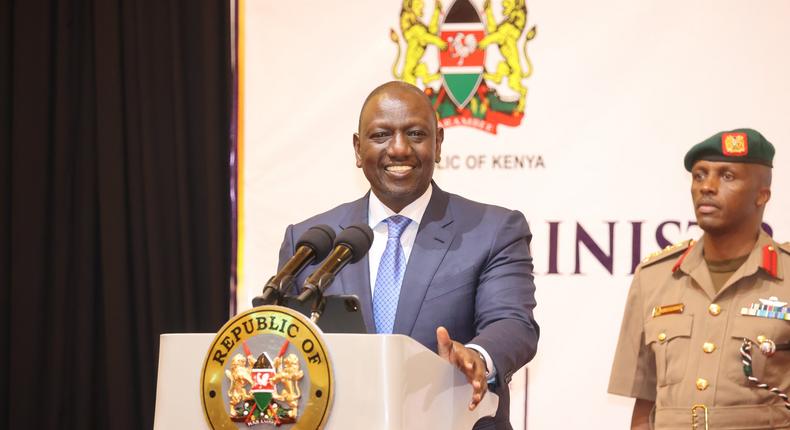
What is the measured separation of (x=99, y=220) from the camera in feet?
16.0

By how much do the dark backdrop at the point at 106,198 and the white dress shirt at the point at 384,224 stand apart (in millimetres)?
1876

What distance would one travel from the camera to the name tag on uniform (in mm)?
3812

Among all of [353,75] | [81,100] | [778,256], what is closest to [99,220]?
[81,100]

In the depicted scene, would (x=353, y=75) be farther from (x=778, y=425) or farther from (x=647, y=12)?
(x=778, y=425)

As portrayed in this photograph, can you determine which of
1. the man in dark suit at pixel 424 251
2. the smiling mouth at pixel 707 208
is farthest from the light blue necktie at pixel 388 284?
the smiling mouth at pixel 707 208

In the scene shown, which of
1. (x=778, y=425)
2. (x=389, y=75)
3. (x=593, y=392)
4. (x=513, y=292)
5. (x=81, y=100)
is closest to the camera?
(x=513, y=292)

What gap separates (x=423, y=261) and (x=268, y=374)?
3.14ft

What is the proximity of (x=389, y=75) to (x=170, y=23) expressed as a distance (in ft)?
3.56

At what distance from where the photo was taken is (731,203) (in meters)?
3.66

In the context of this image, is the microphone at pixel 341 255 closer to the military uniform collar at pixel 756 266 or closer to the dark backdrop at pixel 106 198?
the military uniform collar at pixel 756 266

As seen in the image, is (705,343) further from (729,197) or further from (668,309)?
(729,197)

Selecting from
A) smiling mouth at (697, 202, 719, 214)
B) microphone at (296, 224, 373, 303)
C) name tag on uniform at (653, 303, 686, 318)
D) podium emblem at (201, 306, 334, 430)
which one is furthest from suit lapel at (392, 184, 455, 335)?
name tag on uniform at (653, 303, 686, 318)

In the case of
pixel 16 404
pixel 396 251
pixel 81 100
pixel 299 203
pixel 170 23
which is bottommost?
pixel 16 404

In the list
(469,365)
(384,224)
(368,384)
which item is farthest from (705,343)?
(368,384)
